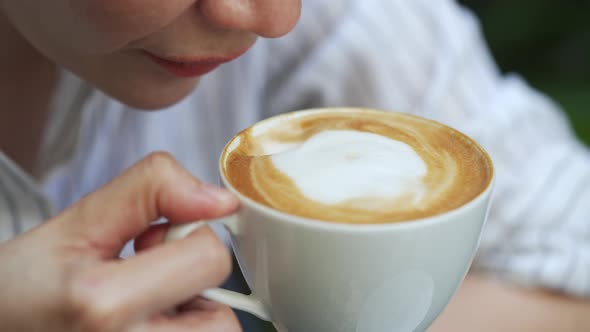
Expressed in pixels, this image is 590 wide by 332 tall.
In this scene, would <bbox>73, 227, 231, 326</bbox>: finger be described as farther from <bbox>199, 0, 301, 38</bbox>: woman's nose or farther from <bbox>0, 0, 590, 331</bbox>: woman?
<bbox>199, 0, 301, 38</bbox>: woman's nose

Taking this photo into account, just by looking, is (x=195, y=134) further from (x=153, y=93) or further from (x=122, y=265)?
(x=122, y=265)

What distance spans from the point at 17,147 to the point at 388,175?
650 mm

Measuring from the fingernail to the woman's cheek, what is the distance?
16cm

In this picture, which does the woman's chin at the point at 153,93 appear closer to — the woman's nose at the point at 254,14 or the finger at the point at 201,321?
the woman's nose at the point at 254,14

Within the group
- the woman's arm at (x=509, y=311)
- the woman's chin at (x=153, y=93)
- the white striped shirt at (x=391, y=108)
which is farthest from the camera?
the white striped shirt at (x=391, y=108)

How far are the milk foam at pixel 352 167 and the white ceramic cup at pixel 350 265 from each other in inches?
1.9

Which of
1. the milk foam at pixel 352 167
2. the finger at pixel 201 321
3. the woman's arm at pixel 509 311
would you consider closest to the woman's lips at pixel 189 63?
the milk foam at pixel 352 167

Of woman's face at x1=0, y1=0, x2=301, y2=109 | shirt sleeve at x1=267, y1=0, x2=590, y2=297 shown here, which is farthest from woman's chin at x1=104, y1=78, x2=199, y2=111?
shirt sleeve at x1=267, y1=0, x2=590, y2=297

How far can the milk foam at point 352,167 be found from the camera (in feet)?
1.46

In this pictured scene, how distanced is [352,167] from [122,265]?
19 centimetres

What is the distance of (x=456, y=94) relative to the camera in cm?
99

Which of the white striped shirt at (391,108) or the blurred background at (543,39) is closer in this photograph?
the white striped shirt at (391,108)

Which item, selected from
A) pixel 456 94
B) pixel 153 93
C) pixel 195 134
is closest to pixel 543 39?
pixel 456 94

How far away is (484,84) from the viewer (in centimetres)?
103
